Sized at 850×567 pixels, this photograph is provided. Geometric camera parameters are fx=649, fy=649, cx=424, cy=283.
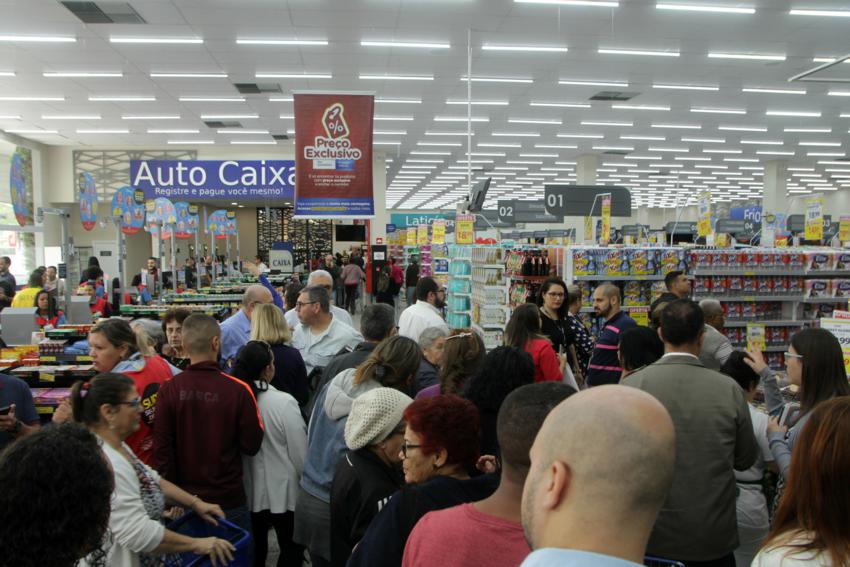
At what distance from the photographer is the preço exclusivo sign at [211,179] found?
39.3 ft

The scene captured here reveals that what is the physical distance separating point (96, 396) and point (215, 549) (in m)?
0.68

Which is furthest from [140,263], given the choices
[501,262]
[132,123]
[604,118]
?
[501,262]

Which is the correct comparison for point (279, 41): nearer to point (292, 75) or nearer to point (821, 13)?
point (292, 75)

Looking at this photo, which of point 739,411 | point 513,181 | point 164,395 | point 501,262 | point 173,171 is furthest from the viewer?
point 513,181

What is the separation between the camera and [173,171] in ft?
39.8

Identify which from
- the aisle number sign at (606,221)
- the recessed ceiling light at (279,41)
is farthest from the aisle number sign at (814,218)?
the recessed ceiling light at (279,41)

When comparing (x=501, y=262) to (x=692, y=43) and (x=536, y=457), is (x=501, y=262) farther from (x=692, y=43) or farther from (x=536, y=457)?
(x=536, y=457)

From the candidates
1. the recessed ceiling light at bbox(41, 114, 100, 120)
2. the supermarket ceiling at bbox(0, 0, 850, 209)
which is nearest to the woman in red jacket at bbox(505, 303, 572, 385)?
the supermarket ceiling at bbox(0, 0, 850, 209)

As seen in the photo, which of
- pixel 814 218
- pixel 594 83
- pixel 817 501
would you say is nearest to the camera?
pixel 817 501

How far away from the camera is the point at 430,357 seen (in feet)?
12.5

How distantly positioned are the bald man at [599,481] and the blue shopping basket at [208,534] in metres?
1.71

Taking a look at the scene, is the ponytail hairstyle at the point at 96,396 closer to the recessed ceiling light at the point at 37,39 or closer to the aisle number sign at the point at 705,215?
the aisle number sign at the point at 705,215

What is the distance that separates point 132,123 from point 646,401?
54.7ft

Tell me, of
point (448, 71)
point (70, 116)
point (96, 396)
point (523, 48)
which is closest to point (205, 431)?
point (96, 396)
